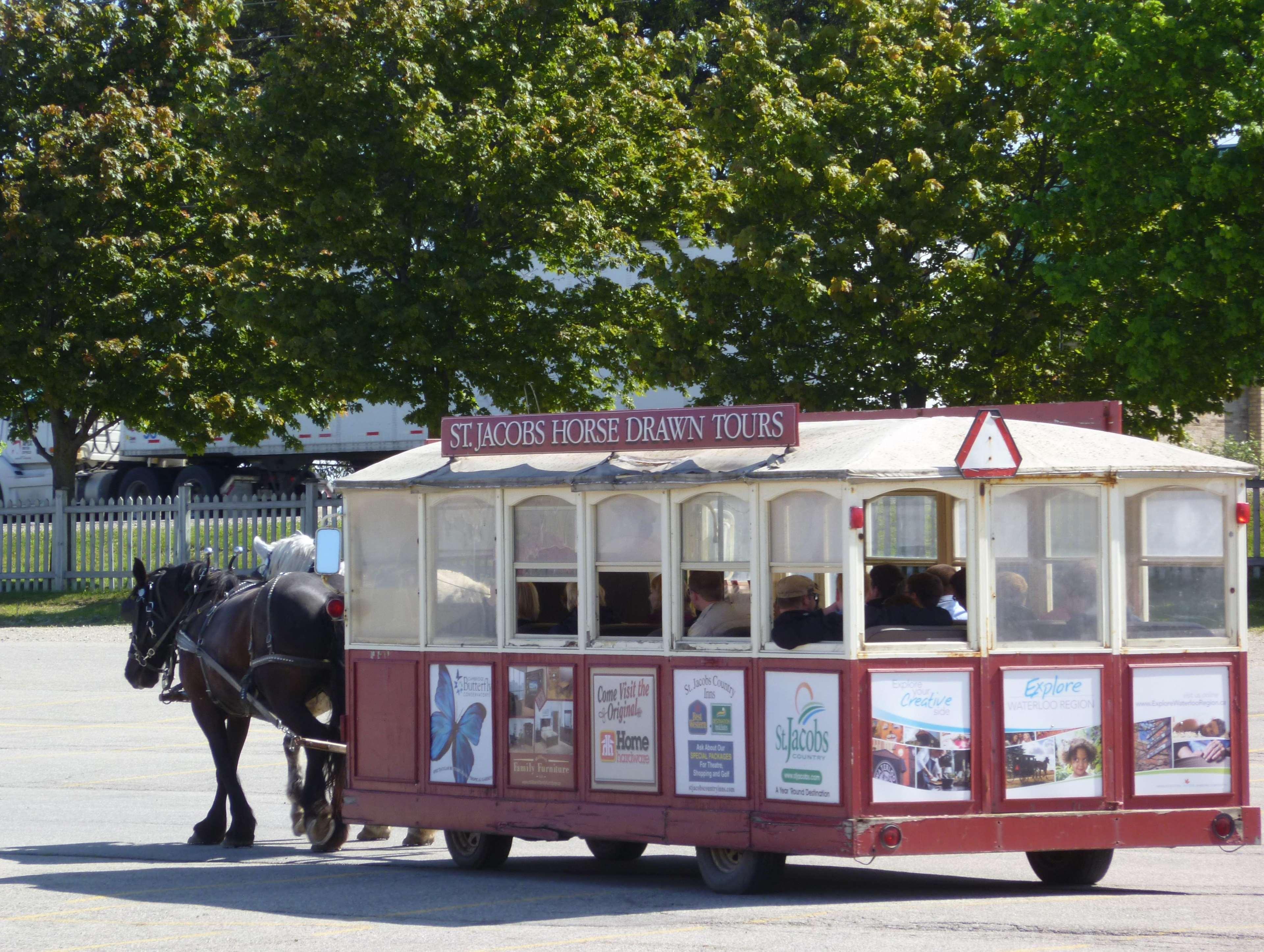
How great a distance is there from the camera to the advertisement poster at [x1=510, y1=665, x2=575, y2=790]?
29.6 feet

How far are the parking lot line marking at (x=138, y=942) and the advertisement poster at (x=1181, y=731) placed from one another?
4.59 metres

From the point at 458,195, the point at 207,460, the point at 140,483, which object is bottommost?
the point at 140,483

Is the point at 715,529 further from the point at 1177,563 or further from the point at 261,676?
the point at 261,676

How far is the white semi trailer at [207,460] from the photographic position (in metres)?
36.8

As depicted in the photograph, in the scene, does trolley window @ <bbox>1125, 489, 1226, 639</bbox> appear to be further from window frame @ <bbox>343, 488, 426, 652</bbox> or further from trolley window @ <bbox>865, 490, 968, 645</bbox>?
window frame @ <bbox>343, 488, 426, 652</bbox>

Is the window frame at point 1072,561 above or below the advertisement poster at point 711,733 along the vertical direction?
above

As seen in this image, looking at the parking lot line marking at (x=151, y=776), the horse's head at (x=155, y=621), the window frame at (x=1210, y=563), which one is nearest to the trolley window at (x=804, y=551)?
the window frame at (x=1210, y=563)

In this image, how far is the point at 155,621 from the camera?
12352mm

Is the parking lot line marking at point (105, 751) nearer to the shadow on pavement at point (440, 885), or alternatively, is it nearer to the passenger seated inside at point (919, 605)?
the shadow on pavement at point (440, 885)

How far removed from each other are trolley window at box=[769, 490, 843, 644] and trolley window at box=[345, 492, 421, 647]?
2.35 metres

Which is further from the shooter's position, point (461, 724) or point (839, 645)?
point (461, 724)

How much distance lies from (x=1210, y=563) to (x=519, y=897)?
3995 mm

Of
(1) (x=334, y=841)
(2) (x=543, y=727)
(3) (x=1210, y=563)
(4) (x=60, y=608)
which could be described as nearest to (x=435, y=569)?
(2) (x=543, y=727)

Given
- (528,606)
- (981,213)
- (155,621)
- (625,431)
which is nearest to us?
(625,431)
